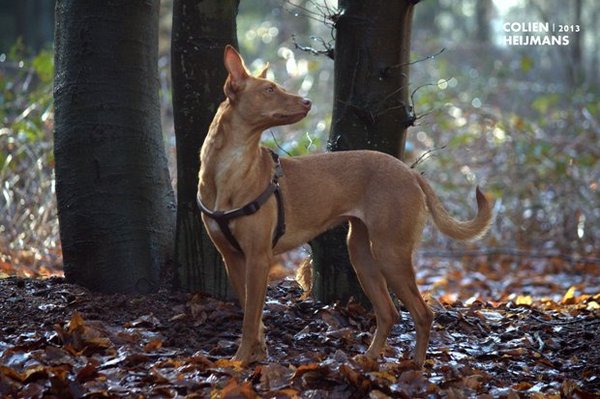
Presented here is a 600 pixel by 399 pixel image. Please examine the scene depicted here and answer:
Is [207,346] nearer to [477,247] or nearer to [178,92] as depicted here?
[178,92]

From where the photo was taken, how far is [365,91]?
6285 mm

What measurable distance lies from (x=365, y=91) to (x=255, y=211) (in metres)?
1.64

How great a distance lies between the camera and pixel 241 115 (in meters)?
5.13

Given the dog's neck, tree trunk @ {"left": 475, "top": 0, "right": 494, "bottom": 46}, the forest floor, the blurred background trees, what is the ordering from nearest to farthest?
the forest floor
the dog's neck
the blurred background trees
tree trunk @ {"left": 475, "top": 0, "right": 494, "bottom": 46}

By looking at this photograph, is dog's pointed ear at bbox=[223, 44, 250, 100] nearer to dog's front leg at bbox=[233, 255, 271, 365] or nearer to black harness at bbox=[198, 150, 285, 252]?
black harness at bbox=[198, 150, 285, 252]

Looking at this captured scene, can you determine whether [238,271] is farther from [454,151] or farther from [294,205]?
[454,151]

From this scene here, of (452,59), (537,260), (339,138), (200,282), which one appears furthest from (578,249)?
(452,59)

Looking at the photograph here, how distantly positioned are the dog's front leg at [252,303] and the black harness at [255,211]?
0.17 metres

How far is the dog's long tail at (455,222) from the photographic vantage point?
5.64 m

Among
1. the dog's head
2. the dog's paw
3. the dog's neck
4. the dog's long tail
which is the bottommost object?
the dog's paw

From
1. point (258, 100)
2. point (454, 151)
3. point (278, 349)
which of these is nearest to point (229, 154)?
point (258, 100)

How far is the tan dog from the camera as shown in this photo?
509 cm

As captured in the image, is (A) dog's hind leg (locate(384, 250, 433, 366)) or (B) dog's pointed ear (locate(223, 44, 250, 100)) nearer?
(B) dog's pointed ear (locate(223, 44, 250, 100))

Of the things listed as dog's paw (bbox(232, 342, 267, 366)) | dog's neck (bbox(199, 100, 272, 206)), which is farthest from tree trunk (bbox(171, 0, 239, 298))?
dog's paw (bbox(232, 342, 267, 366))
